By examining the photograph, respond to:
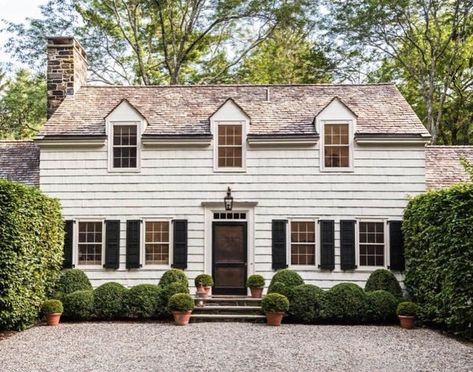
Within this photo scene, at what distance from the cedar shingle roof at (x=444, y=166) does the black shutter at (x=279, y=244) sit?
4.49 metres

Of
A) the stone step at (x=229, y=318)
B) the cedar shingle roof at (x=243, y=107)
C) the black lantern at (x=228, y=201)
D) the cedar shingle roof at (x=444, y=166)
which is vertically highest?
the cedar shingle roof at (x=243, y=107)

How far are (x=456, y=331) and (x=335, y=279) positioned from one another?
4353mm

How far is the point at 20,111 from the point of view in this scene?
107 feet

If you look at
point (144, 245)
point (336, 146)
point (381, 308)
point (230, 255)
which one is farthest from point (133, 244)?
point (381, 308)

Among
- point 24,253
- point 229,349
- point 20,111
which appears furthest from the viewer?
point 20,111

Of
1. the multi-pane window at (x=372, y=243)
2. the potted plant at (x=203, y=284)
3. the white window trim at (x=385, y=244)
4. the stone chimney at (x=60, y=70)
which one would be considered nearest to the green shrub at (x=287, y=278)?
the potted plant at (x=203, y=284)

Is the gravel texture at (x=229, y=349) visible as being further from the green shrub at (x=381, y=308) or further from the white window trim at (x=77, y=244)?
the white window trim at (x=77, y=244)

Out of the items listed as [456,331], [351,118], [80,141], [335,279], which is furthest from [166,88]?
[456,331]

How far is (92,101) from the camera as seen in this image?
647 inches

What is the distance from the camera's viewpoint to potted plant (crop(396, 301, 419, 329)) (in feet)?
38.7

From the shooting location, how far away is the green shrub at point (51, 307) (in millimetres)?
11977

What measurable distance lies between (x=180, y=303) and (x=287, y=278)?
9.94 ft

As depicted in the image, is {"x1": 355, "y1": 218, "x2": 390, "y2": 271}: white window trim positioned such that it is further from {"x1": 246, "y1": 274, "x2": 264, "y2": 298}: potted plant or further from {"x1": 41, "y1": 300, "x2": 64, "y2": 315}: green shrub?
{"x1": 41, "y1": 300, "x2": 64, "y2": 315}: green shrub

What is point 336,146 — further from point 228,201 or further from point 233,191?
point 228,201
